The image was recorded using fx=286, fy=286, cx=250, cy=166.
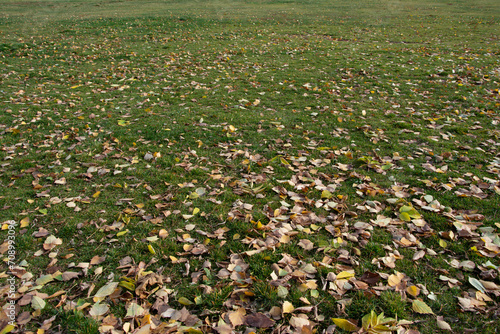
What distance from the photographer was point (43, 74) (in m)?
9.05

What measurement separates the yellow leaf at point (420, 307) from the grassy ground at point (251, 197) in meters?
0.01

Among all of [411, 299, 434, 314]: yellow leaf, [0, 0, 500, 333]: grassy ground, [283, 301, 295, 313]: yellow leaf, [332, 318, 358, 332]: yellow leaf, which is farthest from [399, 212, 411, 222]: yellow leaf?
[283, 301, 295, 313]: yellow leaf

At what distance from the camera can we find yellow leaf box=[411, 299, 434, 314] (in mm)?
2352

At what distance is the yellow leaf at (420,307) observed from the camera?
2352 mm

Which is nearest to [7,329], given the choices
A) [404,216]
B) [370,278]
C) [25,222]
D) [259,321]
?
[25,222]

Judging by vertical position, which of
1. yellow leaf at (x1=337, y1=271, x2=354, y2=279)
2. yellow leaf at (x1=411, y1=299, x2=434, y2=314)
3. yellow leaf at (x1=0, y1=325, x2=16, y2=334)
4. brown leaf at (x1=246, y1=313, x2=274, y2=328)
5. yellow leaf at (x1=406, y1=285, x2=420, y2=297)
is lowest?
yellow leaf at (x1=0, y1=325, x2=16, y2=334)

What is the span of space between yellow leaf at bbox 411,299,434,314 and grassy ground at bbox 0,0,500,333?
15 mm

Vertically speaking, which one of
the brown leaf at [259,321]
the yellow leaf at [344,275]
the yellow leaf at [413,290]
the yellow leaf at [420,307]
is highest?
the yellow leaf at [344,275]

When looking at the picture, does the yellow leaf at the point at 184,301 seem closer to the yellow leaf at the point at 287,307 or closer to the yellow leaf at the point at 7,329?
the yellow leaf at the point at 287,307

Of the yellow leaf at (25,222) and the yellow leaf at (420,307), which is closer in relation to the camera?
the yellow leaf at (420,307)

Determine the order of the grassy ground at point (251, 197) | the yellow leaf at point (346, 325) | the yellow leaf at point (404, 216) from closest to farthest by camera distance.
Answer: the yellow leaf at point (346, 325), the grassy ground at point (251, 197), the yellow leaf at point (404, 216)

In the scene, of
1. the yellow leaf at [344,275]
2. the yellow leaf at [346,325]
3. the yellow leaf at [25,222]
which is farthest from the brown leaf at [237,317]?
the yellow leaf at [25,222]

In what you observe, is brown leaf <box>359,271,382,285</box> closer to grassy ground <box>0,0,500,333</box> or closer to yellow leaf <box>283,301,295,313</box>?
grassy ground <box>0,0,500,333</box>

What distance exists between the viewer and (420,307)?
2385mm
